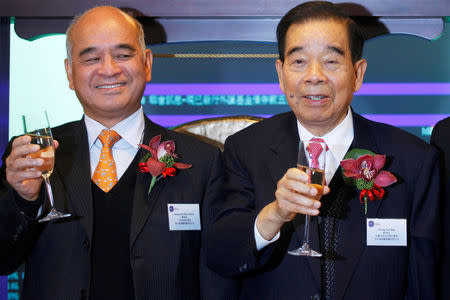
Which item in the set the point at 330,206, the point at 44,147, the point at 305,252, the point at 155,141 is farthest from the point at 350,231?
the point at 44,147

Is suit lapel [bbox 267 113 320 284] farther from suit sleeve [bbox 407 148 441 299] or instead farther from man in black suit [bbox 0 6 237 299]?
suit sleeve [bbox 407 148 441 299]

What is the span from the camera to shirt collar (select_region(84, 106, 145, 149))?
2.70 m

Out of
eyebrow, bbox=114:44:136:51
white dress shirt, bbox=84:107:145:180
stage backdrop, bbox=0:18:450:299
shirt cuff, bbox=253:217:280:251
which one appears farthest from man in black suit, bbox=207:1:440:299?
stage backdrop, bbox=0:18:450:299

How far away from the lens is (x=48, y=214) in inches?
91.1

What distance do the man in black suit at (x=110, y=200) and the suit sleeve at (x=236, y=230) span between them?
4.9 inches

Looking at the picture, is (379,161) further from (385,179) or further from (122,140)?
(122,140)

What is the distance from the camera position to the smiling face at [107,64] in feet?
8.59

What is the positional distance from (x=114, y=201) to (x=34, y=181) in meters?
0.37

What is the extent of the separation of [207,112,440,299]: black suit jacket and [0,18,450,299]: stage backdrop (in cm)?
88

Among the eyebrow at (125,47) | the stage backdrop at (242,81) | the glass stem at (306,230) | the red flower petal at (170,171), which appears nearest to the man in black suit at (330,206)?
the glass stem at (306,230)

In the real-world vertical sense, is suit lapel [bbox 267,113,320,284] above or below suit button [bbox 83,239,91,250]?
above

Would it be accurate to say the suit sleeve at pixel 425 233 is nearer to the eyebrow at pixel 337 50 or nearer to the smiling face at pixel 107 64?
the eyebrow at pixel 337 50

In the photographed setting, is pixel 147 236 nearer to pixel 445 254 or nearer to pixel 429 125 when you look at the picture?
pixel 445 254

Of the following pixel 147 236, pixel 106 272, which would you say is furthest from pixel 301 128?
pixel 106 272
